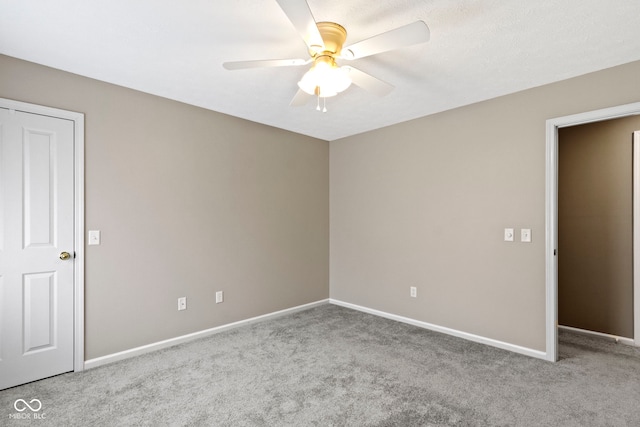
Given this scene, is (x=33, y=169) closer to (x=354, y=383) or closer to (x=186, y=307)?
(x=186, y=307)

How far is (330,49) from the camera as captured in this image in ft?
6.54

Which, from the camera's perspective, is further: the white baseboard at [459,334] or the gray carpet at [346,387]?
the white baseboard at [459,334]

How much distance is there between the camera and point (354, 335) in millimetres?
3408

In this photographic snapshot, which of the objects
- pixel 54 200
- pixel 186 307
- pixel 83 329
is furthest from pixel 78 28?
pixel 186 307

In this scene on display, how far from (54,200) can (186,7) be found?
1.79 meters

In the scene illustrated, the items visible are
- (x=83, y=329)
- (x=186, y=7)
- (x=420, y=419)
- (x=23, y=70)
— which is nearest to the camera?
(x=186, y=7)

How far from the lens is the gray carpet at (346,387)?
202cm

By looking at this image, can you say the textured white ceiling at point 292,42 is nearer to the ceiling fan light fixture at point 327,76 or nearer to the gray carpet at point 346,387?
the ceiling fan light fixture at point 327,76

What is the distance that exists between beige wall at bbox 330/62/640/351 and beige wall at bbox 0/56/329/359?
75 cm

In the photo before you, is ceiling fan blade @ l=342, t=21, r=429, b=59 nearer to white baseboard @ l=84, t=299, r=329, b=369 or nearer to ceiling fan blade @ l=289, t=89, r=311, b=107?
ceiling fan blade @ l=289, t=89, r=311, b=107

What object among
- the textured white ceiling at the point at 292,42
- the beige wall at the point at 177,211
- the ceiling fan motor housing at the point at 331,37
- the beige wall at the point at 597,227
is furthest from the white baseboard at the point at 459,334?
the ceiling fan motor housing at the point at 331,37

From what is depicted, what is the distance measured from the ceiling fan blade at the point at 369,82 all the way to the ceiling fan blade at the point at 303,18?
0.35 meters

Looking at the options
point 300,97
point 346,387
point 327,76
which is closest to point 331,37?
point 327,76

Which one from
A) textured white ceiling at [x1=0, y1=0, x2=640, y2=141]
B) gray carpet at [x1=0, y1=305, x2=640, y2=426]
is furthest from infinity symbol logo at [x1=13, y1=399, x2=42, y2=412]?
textured white ceiling at [x1=0, y1=0, x2=640, y2=141]
